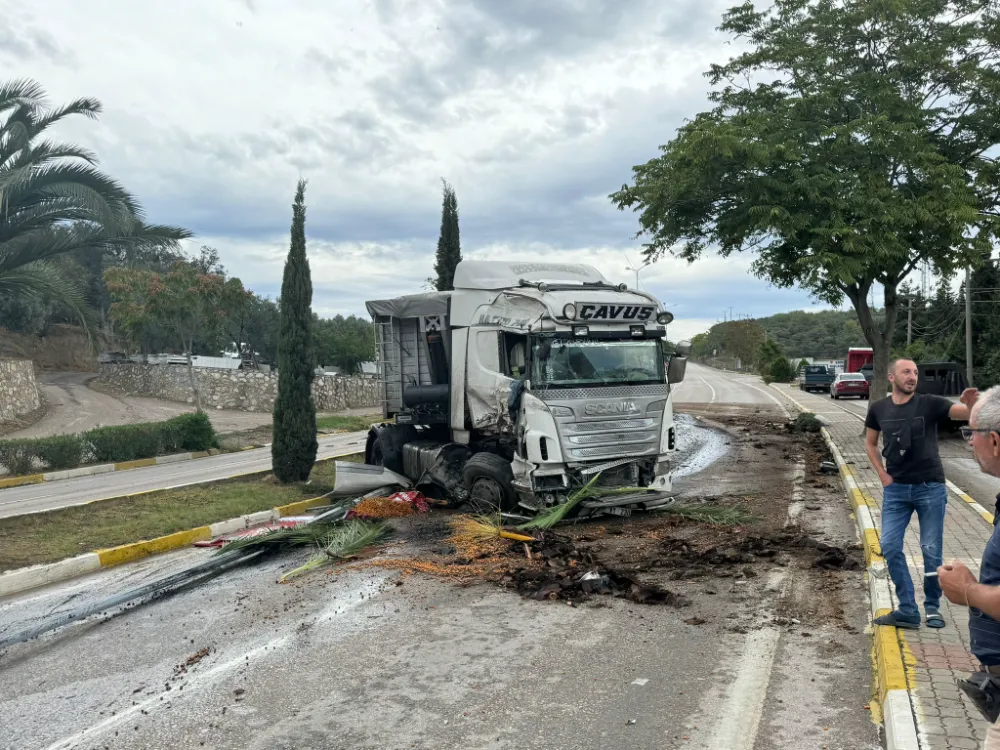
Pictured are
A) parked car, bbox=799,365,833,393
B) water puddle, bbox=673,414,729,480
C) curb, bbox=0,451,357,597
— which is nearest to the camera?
curb, bbox=0,451,357,597

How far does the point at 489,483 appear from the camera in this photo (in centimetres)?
1060

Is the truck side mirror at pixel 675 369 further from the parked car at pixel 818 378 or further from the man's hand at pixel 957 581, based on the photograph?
the parked car at pixel 818 378

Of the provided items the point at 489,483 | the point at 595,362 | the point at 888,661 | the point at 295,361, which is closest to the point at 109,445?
the point at 295,361

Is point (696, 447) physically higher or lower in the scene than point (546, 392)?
lower

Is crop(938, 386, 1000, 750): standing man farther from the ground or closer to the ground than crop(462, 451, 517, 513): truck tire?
farther from the ground

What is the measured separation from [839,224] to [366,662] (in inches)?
526

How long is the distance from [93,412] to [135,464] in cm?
971

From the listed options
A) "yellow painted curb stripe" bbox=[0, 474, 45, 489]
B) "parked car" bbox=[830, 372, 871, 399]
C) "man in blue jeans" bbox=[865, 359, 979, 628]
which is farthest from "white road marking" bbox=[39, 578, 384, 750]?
"parked car" bbox=[830, 372, 871, 399]

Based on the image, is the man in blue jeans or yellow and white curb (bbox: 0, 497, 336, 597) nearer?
the man in blue jeans

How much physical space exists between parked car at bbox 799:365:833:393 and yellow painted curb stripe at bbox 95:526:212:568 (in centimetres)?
4579

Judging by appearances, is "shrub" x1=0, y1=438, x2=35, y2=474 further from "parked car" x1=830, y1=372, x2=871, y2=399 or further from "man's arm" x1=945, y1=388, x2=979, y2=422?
"parked car" x1=830, y1=372, x2=871, y2=399

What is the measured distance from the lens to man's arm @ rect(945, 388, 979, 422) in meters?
4.47

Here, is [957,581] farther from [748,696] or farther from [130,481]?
[130,481]

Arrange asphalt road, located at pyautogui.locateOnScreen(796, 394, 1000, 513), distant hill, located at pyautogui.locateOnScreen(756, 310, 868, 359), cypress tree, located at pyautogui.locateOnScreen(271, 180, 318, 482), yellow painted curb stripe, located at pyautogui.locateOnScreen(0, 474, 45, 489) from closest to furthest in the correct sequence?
asphalt road, located at pyautogui.locateOnScreen(796, 394, 1000, 513)
cypress tree, located at pyautogui.locateOnScreen(271, 180, 318, 482)
yellow painted curb stripe, located at pyautogui.locateOnScreen(0, 474, 45, 489)
distant hill, located at pyautogui.locateOnScreen(756, 310, 868, 359)
